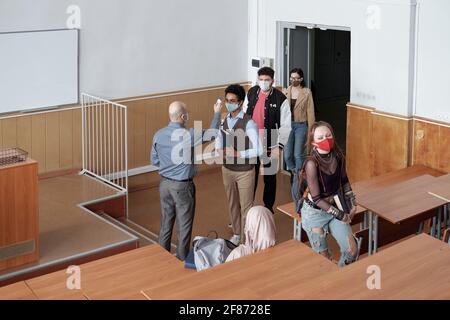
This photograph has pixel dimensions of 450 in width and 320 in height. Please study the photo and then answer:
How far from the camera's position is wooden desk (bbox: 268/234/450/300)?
4.10m

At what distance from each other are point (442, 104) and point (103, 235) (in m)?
3.63

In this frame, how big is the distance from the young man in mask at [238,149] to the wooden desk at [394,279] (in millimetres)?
2570

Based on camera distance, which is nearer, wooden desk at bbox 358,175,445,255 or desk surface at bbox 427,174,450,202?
wooden desk at bbox 358,175,445,255

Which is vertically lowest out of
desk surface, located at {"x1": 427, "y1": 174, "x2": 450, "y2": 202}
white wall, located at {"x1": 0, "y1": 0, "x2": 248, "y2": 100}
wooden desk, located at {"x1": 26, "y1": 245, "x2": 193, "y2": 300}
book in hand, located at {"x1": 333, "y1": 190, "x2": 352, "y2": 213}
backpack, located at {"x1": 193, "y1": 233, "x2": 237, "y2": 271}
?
wooden desk, located at {"x1": 26, "y1": 245, "x2": 193, "y2": 300}

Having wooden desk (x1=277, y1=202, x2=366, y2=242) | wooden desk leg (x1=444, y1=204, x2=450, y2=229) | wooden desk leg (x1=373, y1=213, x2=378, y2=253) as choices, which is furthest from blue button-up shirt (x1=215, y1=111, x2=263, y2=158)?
wooden desk leg (x1=444, y1=204, x2=450, y2=229)

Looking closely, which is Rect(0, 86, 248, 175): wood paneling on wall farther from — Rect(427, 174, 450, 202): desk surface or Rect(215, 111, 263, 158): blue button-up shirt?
Rect(427, 174, 450, 202): desk surface

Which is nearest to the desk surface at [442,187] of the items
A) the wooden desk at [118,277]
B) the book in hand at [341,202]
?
the book in hand at [341,202]

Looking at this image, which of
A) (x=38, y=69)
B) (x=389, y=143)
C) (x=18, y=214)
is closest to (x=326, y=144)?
(x=18, y=214)

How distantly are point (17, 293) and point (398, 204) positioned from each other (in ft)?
10.3

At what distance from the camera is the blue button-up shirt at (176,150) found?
262 inches

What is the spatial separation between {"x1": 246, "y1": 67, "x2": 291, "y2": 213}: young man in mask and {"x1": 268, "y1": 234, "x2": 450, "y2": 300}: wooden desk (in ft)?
10.9

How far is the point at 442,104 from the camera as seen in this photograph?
26.6 feet
